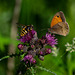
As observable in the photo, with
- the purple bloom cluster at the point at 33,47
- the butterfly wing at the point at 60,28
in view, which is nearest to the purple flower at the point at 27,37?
the purple bloom cluster at the point at 33,47

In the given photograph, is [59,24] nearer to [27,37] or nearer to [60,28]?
[60,28]

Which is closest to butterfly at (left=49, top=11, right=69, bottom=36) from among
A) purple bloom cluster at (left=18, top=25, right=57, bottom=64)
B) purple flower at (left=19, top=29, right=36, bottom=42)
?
purple bloom cluster at (left=18, top=25, right=57, bottom=64)

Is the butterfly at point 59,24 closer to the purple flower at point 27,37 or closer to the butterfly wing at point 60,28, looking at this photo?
the butterfly wing at point 60,28

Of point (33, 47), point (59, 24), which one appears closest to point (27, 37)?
point (33, 47)

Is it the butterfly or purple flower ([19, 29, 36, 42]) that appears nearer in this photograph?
purple flower ([19, 29, 36, 42])

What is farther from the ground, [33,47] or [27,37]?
[27,37]

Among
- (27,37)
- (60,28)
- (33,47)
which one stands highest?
(60,28)

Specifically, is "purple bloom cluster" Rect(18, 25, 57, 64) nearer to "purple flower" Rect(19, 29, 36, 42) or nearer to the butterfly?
"purple flower" Rect(19, 29, 36, 42)

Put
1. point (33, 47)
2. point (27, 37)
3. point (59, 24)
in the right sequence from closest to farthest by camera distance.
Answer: point (33, 47), point (27, 37), point (59, 24)

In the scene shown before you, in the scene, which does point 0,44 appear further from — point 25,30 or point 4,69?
point 25,30

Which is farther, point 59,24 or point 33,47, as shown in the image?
point 59,24

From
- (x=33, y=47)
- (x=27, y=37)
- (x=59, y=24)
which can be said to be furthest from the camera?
(x=59, y=24)

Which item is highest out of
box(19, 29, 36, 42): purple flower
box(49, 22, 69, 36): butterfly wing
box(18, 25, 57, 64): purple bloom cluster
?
box(49, 22, 69, 36): butterfly wing
